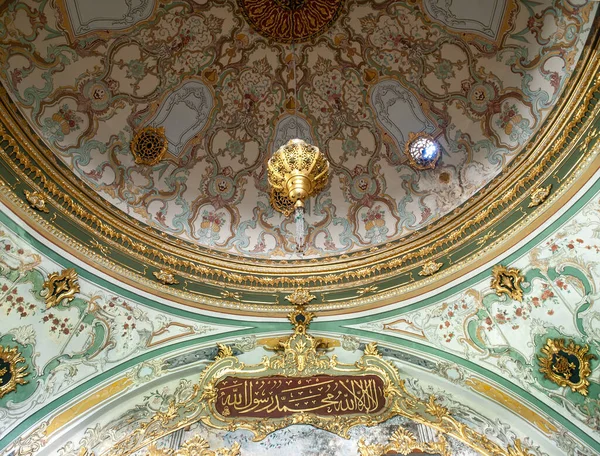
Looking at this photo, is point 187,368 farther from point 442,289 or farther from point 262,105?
point 262,105

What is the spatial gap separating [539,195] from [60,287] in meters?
5.51

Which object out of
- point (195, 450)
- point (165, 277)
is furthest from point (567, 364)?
point (165, 277)

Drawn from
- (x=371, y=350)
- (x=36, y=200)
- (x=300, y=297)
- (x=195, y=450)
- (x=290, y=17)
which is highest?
(x=290, y=17)

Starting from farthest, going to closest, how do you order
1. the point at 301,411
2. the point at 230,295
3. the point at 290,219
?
1. the point at 290,219
2. the point at 230,295
3. the point at 301,411

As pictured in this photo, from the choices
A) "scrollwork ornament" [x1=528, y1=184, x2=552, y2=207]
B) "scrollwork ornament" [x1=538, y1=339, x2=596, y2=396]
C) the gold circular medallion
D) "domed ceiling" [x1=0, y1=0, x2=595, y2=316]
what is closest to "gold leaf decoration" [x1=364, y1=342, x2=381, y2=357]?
"domed ceiling" [x1=0, y1=0, x2=595, y2=316]

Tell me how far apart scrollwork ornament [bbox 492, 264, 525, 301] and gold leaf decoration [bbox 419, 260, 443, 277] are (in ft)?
2.41

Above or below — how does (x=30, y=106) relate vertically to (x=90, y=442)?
above

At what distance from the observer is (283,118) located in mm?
7277

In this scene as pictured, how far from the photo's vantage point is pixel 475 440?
15.3ft

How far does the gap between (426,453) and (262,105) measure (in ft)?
17.8

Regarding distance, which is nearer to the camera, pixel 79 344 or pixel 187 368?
pixel 79 344

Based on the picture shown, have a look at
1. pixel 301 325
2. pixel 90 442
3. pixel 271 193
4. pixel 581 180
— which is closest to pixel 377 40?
pixel 271 193

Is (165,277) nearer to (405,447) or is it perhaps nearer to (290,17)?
(405,447)

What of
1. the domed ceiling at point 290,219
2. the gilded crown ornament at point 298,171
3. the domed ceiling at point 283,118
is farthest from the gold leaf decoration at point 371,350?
the gilded crown ornament at point 298,171
